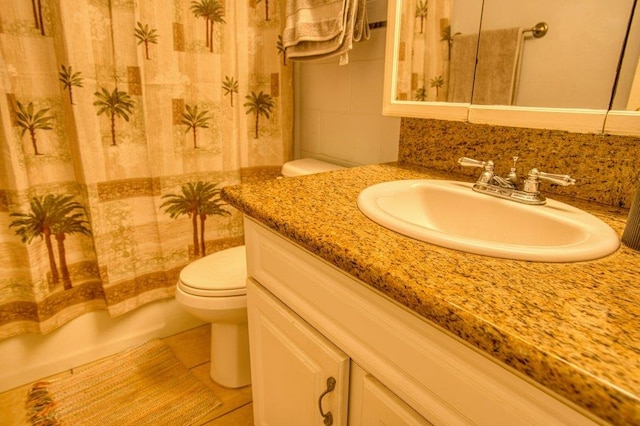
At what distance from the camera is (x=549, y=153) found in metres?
0.85

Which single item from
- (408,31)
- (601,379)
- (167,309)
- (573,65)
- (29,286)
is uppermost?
(408,31)

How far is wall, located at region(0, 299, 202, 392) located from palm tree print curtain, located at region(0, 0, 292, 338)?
80mm

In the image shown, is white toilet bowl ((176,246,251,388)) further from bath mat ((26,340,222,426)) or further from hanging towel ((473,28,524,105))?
hanging towel ((473,28,524,105))

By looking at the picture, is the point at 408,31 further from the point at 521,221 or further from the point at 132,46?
the point at 132,46

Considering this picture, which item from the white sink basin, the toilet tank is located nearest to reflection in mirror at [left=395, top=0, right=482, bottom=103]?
the white sink basin

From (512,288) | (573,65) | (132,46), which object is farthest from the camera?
(132,46)

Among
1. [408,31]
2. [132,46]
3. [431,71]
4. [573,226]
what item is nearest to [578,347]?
[573,226]

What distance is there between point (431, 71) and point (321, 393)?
35.6 inches

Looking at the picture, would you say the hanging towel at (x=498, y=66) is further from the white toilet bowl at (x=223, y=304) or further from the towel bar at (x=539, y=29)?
the white toilet bowl at (x=223, y=304)

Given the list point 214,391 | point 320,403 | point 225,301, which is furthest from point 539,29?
point 214,391

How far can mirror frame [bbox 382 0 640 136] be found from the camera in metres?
0.73

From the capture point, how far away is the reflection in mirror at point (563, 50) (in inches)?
28.7

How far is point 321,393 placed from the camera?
738 mm

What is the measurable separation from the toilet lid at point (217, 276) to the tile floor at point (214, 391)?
0.45 meters
